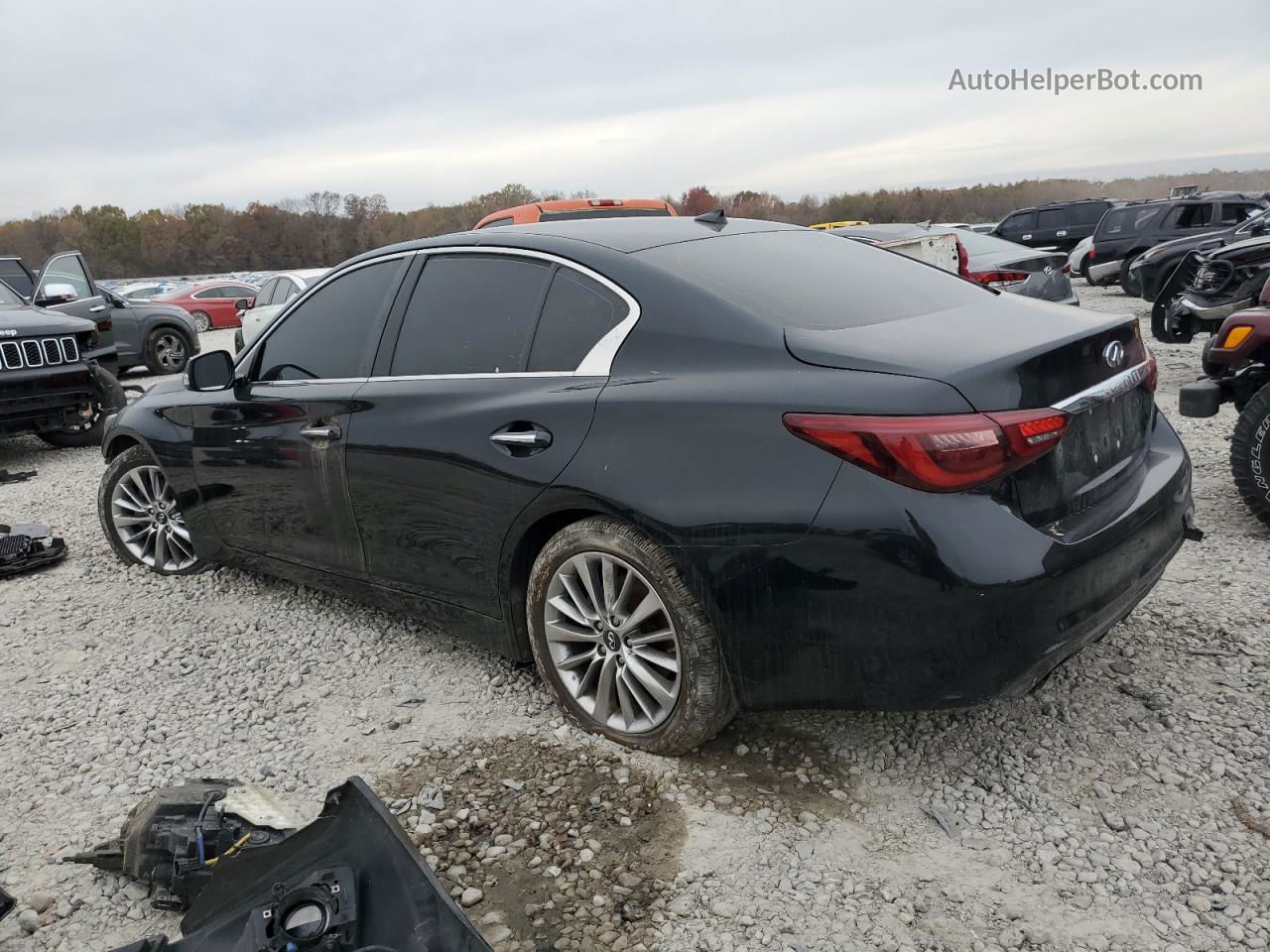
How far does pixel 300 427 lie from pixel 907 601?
8.21ft

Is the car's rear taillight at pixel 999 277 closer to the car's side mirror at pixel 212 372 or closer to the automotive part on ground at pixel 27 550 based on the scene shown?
the car's side mirror at pixel 212 372

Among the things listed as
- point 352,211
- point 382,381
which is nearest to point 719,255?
point 382,381

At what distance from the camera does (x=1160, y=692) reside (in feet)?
10.4

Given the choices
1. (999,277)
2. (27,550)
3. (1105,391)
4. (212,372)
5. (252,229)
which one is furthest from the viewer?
(252,229)

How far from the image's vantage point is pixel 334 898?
1.85 meters

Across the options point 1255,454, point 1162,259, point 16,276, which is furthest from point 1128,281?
point 16,276

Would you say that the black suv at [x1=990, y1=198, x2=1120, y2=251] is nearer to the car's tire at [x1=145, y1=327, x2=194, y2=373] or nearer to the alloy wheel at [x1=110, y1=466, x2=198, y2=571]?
the car's tire at [x1=145, y1=327, x2=194, y2=373]

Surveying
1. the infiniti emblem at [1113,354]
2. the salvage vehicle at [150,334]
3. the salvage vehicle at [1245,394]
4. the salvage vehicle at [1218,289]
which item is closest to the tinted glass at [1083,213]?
the salvage vehicle at [1218,289]

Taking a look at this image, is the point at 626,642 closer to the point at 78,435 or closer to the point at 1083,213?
the point at 78,435

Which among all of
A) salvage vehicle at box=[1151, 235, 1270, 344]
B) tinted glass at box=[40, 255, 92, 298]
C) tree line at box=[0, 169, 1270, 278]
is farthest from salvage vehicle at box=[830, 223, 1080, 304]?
tree line at box=[0, 169, 1270, 278]

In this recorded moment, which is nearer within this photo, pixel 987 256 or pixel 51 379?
pixel 51 379

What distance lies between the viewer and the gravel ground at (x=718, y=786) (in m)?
2.30

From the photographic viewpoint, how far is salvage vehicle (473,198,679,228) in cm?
838

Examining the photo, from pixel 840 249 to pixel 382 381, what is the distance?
1.73 meters
